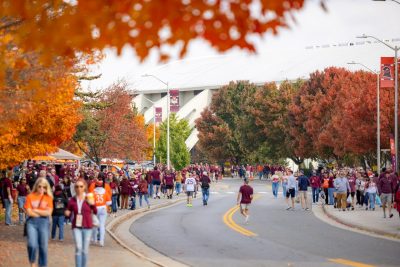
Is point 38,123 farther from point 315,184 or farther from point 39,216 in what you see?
point 315,184

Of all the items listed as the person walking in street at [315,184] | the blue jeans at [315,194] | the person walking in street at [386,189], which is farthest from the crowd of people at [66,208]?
the blue jeans at [315,194]

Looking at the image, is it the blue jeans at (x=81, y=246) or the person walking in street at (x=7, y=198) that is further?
the person walking in street at (x=7, y=198)

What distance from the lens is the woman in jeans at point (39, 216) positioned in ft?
41.3

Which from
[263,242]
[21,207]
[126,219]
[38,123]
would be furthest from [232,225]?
[38,123]

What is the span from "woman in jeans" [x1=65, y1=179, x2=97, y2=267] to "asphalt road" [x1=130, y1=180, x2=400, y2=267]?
3289 millimetres

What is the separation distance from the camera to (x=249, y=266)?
1477cm

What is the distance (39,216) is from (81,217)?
0.68m

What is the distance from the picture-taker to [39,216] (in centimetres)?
1261

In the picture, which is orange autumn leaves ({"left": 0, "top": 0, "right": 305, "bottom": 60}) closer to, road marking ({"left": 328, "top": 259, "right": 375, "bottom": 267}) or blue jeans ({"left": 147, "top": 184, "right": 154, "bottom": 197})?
road marking ({"left": 328, "top": 259, "right": 375, "bottom": 267})

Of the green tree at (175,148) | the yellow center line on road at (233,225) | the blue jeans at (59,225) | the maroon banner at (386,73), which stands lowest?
the yellow center line on road at (233,225)

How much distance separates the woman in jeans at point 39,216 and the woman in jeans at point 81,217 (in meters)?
0.38

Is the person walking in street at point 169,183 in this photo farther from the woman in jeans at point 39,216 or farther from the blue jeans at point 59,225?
the woman in jeans at point 39,216

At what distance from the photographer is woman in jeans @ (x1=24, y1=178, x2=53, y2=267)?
1260 cm

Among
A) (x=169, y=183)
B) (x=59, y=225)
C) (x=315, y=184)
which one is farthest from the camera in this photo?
(x=169, y=183)
